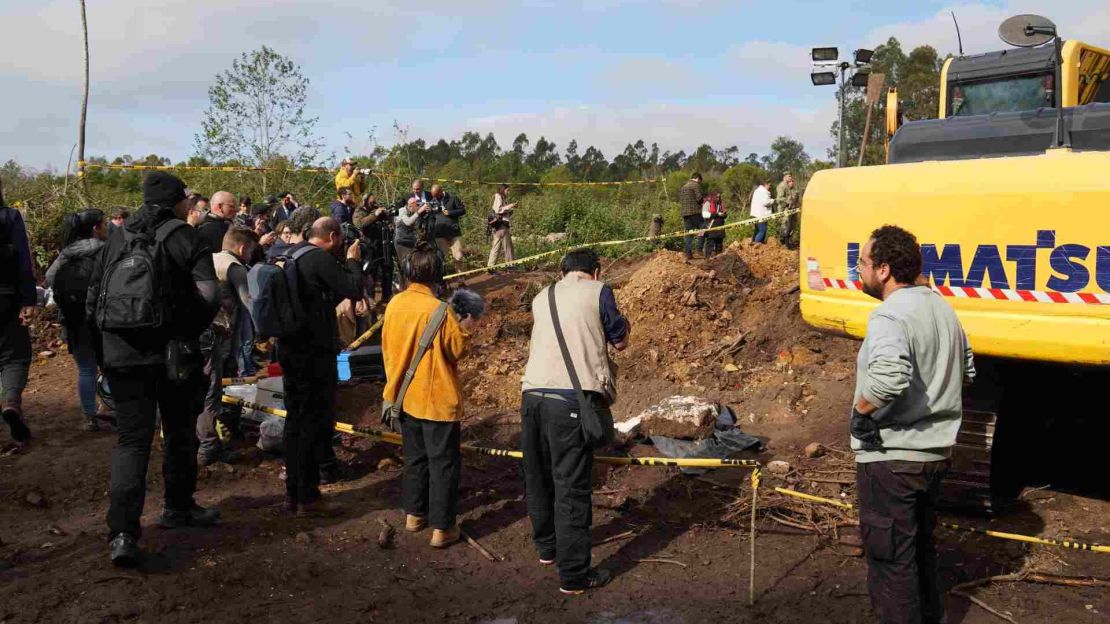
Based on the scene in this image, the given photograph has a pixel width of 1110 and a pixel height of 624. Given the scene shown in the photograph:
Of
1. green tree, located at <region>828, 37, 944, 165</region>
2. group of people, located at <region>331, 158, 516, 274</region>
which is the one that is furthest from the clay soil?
green tree, located at <region>828, 37, 944, 165</region>

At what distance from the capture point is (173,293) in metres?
4.53

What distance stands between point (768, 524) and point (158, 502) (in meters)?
3.94

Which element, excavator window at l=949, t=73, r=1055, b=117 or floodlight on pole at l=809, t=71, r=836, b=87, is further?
floodlight on pole at l=809, t=71, r=836, b=87

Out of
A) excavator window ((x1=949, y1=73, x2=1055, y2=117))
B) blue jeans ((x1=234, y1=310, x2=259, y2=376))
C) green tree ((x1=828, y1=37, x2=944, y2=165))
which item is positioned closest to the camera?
excavator window ((x1=949, y1=73, x2=1055, y2=117))

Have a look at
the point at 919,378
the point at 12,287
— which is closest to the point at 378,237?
the point at 12,287

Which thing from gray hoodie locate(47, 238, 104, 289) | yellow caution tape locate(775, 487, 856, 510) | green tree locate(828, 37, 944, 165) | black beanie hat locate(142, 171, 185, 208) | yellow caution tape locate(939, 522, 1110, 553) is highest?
green tree locate(828, 37, 944, 165)

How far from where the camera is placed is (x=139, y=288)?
4.41 meters

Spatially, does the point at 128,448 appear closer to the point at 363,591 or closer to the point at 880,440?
the point at 363,591

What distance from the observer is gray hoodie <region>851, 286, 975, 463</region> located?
3.64m

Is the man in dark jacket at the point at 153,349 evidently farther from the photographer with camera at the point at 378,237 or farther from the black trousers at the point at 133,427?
the photographer with camera at the point at 378,237

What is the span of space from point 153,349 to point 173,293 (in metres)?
0.30

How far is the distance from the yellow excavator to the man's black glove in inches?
57.4

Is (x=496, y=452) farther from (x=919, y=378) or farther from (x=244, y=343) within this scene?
(x=244, y=343)

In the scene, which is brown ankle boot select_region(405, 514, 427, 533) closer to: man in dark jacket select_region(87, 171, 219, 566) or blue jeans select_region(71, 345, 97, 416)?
man in dark jacket select_region(87, 171, 219, 566)
